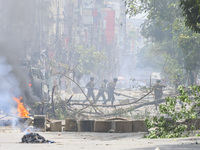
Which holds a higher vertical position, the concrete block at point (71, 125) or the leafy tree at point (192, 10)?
the leafy tree at point (192, 10)

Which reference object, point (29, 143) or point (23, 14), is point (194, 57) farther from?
point (23, 14)

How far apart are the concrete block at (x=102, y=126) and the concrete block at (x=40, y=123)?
146cm

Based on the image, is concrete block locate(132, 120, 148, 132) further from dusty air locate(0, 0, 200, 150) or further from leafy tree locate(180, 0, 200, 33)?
leafy tree locate(180, 0, 200, 33)

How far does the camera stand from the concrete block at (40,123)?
13.0 m

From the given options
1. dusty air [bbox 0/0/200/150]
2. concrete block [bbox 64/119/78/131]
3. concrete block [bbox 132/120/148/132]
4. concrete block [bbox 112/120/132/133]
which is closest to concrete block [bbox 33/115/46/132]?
dusty air [bbox 0/0/200/150]

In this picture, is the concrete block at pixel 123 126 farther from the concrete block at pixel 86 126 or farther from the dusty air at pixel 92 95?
the concrete block at pixel 86 126

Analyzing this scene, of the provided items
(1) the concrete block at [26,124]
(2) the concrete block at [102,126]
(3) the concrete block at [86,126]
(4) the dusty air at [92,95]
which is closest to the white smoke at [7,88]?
(4) the dusty air at [92,95]

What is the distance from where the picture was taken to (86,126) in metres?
13.1

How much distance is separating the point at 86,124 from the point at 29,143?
4003mm

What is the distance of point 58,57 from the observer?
179 ft

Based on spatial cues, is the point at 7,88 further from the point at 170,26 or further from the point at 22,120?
the point at 170,26

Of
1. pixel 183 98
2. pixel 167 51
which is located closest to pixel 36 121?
pixel 183 98

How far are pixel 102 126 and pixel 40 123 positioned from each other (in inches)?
68.4

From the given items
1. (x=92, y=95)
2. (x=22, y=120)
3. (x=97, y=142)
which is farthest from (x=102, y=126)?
(x=92, y=95)
